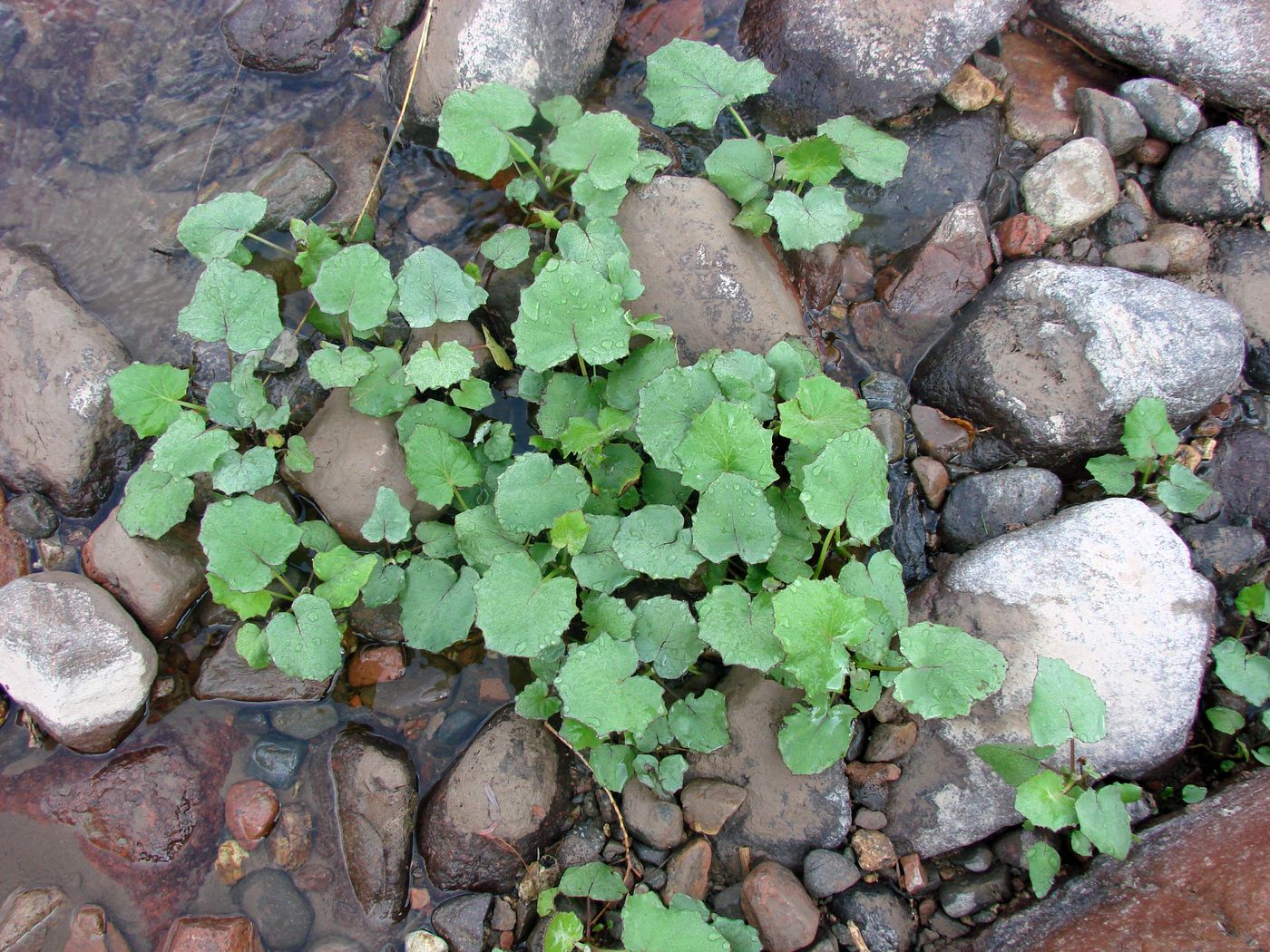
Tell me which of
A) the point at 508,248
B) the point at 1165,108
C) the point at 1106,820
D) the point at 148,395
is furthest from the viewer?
the point at 1165,108

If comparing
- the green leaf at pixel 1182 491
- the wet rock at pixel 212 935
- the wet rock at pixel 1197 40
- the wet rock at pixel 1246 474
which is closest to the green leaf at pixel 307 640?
the wet rock at pixel 212 935

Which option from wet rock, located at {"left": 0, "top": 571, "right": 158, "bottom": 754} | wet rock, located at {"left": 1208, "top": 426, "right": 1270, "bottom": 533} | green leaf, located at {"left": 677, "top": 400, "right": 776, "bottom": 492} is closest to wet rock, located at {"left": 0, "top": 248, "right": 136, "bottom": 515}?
wet rock, located at {"left": 0, "top": 571, "right": 158, "bottom": 754}

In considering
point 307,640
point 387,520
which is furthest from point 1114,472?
point 307,640

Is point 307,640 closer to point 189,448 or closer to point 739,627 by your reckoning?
point 189,448

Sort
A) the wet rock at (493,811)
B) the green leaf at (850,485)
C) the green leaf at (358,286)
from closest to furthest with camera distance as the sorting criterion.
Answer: the green leaf at (850,485) → the wet rock at (493,811) → the green leaf at (358,286)

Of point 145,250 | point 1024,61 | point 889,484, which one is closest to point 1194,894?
point 889,484

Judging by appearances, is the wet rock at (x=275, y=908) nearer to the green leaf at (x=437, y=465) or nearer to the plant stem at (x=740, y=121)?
the green leaf at (x=437, y=465)
